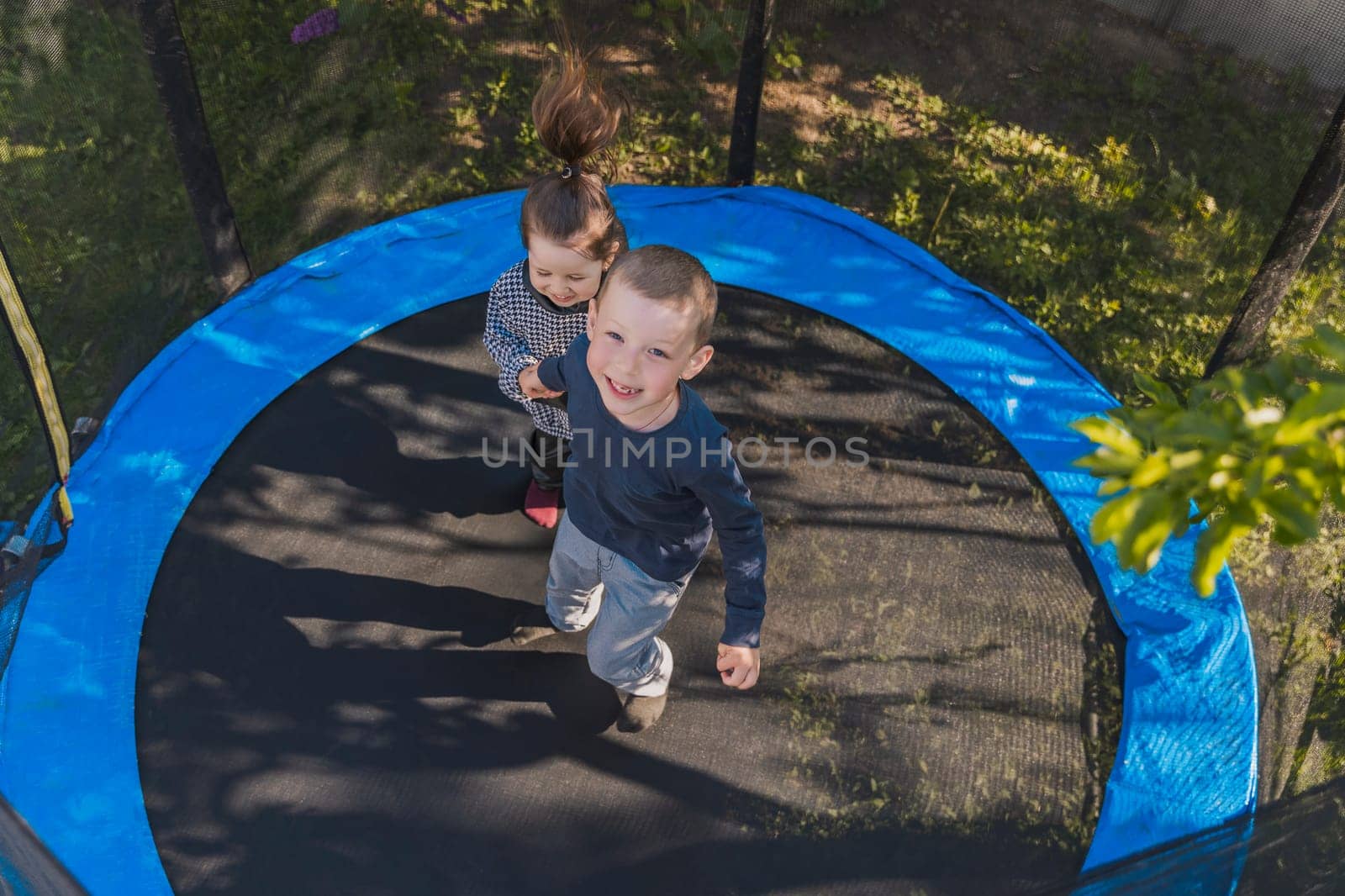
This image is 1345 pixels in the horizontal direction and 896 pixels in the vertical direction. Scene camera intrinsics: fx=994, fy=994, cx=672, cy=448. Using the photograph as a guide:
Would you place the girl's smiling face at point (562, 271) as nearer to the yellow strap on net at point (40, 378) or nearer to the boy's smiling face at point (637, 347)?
the boy's smiling face at point (637, 347)

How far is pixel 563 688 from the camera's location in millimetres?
2320

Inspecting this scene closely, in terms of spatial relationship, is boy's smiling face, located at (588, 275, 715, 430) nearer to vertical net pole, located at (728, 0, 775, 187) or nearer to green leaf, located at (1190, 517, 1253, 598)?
green leaf, located at (1190, 517, 1253, 598)

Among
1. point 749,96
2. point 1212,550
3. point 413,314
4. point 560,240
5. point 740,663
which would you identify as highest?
point 1212,550

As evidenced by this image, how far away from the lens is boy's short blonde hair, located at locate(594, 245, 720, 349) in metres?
1.48

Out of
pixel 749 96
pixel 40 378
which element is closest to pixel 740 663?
pixel 40 378

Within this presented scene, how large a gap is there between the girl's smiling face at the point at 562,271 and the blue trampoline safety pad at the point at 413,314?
1.09 meters

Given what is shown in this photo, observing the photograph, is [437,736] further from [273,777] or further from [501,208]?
[501,208]

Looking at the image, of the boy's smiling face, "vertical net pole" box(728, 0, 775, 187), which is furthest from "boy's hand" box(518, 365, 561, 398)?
"vertical net pole" box(728, 0, 775, 187)

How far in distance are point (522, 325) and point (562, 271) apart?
0.20 metres

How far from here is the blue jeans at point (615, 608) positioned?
1841mm

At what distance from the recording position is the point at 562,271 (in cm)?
192

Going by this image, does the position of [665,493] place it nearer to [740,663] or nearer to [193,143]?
[740,663]

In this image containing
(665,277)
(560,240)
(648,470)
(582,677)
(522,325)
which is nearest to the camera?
(665,277)

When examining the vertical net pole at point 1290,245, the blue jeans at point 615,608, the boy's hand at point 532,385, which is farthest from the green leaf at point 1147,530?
the vertical net pole at point 1290,245
